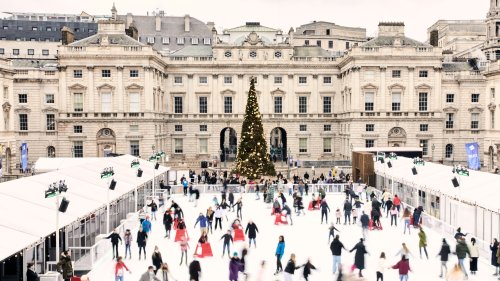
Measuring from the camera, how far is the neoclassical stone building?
61.5 metres

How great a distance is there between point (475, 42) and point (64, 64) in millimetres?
75793

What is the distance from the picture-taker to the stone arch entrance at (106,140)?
2445 inches

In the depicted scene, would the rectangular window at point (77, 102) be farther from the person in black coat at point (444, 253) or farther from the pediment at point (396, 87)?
the person in black coat at point (444, 253)

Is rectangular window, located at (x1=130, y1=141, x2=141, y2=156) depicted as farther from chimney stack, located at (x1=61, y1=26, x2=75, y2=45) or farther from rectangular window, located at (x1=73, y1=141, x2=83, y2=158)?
chimney stack, located at (x1=61, y1=26, x2=75, y2=45)

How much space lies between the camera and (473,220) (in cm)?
2553

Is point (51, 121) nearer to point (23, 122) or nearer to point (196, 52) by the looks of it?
point (23, 122)

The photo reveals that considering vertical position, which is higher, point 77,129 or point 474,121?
point 474,121

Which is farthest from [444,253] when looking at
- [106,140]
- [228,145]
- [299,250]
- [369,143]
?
[228,145]

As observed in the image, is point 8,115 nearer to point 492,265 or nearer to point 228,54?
point 228,54

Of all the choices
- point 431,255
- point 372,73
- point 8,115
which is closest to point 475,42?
point 372,73

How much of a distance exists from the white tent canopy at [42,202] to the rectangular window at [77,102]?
29580mm

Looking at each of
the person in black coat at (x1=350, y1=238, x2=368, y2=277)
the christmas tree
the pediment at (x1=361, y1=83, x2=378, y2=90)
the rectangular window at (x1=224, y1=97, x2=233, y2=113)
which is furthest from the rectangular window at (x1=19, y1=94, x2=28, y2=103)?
the person in black coat at (x1=350, y1=238, x2=368, y2=277)

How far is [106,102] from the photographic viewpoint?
62031 millimetres

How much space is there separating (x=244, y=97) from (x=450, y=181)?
3979cm
